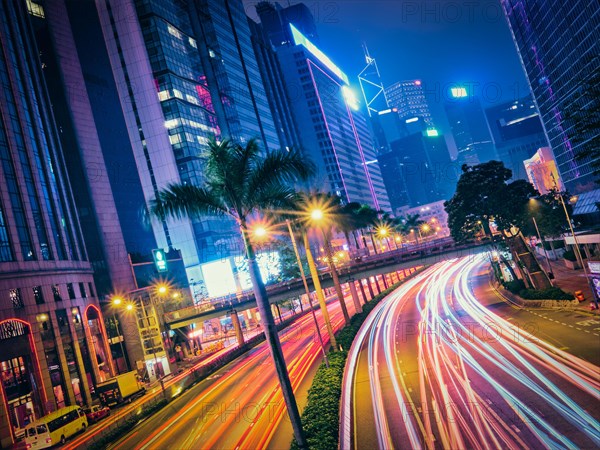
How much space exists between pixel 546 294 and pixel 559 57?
398 feet

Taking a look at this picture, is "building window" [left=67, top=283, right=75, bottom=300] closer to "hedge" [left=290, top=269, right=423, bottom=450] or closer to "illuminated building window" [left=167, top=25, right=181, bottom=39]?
"hedge" [left=290, top=269, right=423, bottom=450]

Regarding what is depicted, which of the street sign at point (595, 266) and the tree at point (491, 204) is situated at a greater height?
the tree at point (491, 204)

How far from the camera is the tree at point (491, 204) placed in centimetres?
4812

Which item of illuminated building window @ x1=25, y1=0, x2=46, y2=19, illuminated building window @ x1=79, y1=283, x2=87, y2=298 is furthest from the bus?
illuminated building window @ x1=25, y1=0, x2=46, y2=19

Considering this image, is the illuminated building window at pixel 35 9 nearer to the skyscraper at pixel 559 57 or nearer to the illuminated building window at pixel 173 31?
the illuminated building window at pixel 173 31

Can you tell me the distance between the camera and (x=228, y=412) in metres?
27.8

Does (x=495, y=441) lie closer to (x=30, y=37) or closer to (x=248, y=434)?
(x=248, y=434)

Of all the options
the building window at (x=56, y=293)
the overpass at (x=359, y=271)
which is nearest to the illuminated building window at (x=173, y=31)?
the overpass at (x=359, y=271)

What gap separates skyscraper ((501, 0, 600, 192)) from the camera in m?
110

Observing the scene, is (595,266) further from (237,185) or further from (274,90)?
(274,90)

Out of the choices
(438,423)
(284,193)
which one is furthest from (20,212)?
(438,423)

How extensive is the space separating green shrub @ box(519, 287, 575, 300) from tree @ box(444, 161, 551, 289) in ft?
19.3

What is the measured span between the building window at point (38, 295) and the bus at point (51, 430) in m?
18.9

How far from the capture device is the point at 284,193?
17172mm
